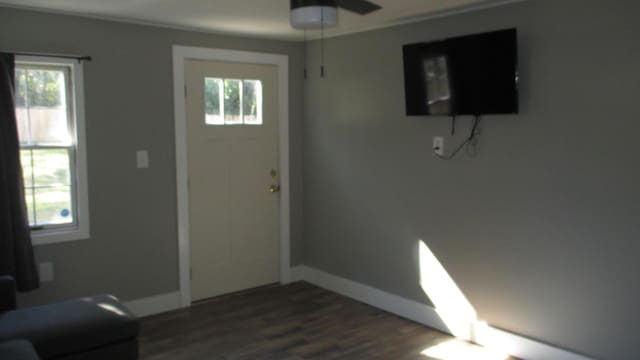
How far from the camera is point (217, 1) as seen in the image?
3385mm

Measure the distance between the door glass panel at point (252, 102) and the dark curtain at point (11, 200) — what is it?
1.84m

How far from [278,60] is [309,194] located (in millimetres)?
1249

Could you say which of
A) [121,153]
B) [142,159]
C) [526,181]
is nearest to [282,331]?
[142,159]

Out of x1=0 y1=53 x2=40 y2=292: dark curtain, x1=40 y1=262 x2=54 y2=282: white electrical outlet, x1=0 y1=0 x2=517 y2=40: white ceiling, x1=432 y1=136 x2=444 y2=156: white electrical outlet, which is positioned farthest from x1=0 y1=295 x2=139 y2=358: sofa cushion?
x1=432 y1=136 x2=444 y2=156: white electrical outlet

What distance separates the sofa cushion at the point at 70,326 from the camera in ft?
9.31

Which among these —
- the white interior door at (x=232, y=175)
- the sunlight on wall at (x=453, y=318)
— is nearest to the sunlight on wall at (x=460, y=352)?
the sunlight on wall at (x=453, y=318)

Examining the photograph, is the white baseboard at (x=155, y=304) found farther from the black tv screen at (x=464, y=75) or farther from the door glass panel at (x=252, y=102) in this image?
the black tv screen at (x=464, y=75)

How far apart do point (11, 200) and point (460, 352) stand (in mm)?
3076

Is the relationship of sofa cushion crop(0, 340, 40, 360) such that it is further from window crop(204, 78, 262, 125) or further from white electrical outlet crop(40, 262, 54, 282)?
window crop(204, 78, 262, 125)

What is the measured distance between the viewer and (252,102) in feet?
16.0

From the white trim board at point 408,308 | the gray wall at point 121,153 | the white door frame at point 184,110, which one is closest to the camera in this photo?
the white trim board at point 408,308

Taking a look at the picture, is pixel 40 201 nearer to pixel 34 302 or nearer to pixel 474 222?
pixel 34 302

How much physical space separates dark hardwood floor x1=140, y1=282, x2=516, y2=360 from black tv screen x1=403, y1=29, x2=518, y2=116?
1598 mm

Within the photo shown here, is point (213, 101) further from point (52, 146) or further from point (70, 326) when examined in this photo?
point (70, 326)
